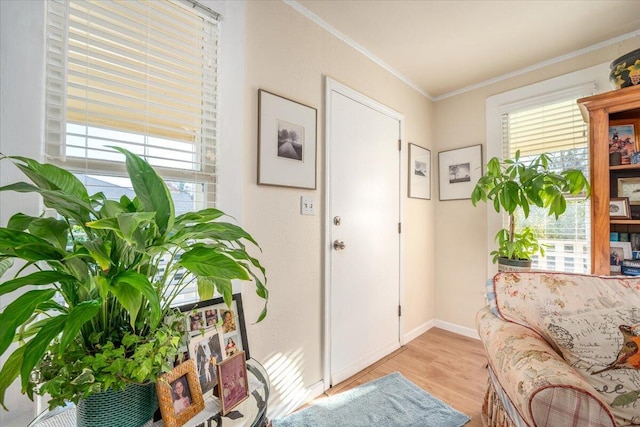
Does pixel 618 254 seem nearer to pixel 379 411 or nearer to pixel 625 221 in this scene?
pixel 625 221

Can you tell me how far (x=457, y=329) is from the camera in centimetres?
285

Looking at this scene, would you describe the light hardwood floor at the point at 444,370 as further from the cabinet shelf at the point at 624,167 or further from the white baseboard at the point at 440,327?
the cabinet shelf at the point at 624,167

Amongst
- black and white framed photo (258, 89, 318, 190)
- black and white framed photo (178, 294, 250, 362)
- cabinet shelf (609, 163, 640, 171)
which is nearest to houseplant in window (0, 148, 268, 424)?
black and white framed photo (178, 294, 250, 362)

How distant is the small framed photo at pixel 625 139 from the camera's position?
1755 mm

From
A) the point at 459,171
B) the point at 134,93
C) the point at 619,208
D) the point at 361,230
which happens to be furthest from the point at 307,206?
the point at 619,208

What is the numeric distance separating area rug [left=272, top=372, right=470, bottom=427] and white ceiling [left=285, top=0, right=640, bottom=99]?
2521mm

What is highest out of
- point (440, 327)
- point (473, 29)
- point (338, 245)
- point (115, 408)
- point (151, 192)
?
point (473, 29)

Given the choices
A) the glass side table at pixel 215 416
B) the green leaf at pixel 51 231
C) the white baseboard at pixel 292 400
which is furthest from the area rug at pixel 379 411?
the green leaf at pixel 51 231

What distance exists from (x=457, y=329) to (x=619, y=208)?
1722 mm

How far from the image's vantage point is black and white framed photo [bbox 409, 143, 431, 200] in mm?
2738

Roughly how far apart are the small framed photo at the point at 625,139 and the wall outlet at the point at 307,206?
1984 millimetres

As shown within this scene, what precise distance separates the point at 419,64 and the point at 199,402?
2.77m

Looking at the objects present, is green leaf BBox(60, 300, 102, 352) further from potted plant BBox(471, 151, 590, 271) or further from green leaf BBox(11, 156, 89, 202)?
potted plant BBox(471, 151, 590, 271)

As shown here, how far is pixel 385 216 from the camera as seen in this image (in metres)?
2.42
